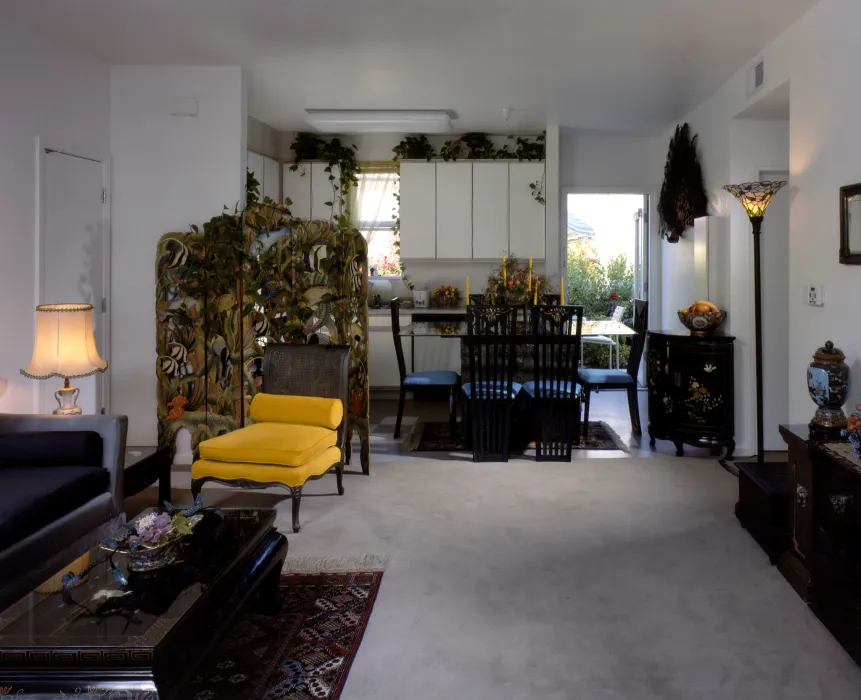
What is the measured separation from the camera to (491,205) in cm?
774

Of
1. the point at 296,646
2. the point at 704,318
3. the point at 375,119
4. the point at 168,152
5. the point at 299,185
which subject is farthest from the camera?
the point at 299,185

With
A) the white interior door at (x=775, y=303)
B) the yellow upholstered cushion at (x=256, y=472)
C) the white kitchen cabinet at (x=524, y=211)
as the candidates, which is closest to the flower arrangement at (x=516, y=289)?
the white kitchen cabinet at (x=524, y=211)

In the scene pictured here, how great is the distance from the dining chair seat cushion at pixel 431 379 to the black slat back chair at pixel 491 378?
0.46 meters

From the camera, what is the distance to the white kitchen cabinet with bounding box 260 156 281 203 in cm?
736

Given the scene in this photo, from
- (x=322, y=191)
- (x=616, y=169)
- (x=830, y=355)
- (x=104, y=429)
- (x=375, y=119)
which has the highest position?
(x=375, y=119)

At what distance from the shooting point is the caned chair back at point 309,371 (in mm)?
4531

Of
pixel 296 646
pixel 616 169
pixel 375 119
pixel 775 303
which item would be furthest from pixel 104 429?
pixel 616 169

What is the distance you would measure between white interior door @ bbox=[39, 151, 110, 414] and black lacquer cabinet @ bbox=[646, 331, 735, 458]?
3.92 metres

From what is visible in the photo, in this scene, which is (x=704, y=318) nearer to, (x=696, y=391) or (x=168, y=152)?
(x=696, y=391)

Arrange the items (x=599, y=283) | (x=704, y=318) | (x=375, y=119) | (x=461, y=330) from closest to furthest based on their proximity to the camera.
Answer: (x=704, y=318) → (x=461, y=330) → (x=375, y=119) → (x=599, y=283)

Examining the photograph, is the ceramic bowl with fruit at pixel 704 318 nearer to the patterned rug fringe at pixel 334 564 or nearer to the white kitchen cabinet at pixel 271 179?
the patterned rug fringe at pixel 334 564

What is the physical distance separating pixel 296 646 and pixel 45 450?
1534 mm

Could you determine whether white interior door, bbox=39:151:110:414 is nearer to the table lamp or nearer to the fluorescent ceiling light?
the table lamp

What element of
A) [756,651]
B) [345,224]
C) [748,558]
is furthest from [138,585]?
[345,224]
